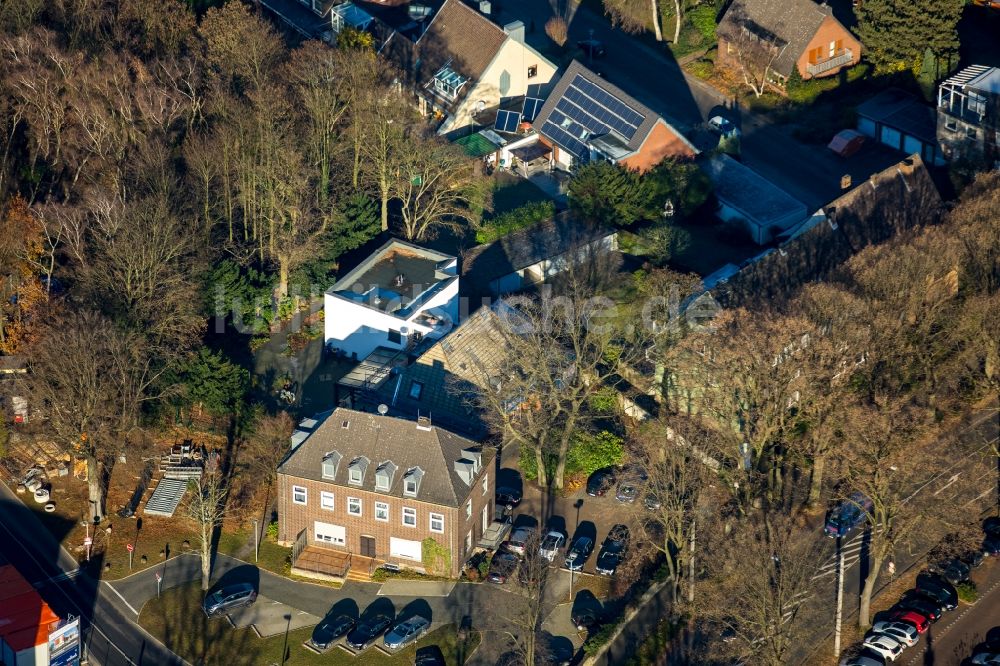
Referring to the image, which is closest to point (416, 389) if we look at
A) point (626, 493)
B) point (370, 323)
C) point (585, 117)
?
point (370, 323)

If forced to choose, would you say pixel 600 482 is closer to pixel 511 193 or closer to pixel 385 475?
pixel 385 475

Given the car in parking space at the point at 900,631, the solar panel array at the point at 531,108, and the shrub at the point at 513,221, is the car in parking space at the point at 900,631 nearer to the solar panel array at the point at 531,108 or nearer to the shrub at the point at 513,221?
the shrub at the point at 513,221

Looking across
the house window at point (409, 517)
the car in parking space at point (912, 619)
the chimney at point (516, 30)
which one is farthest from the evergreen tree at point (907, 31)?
the house window at point (409, 517)

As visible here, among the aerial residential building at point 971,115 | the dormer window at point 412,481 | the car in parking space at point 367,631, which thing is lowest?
the car in parking space at point 367,631

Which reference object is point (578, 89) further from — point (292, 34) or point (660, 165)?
point (292, 34)

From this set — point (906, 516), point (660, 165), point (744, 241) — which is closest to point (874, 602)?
point (906, 516)

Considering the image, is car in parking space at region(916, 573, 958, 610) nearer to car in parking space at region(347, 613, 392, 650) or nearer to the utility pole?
the utility pole
